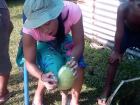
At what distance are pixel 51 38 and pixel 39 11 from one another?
52 centimetres

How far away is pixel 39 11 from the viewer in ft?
5.35

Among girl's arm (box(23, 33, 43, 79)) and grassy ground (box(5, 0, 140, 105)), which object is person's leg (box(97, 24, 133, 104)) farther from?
girl's arm (box(23, 33, 43, 79))

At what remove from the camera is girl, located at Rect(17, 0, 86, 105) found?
1.64 m

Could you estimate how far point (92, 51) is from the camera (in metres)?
3.65

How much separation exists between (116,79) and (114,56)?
64 cm

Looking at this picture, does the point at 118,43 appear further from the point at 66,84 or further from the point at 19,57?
the point at 19,57

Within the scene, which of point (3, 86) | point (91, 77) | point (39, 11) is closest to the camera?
point (39, 11)

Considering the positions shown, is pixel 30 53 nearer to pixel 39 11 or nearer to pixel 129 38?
pixel 39 11

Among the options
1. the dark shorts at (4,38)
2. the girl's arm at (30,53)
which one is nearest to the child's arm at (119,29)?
the girl's arm at (30,53)

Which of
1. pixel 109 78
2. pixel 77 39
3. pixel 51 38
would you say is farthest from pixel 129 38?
pixel 51 38

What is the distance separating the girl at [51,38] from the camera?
1642 mm

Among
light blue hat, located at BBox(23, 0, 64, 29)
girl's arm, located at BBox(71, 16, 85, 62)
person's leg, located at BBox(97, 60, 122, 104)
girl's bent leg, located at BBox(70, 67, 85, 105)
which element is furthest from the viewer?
person's leg, located at BBox(97, 60, 122, 104)

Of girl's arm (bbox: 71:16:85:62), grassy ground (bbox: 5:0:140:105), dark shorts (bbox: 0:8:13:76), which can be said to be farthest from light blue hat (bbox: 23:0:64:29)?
grassy ground (bbox: 5:0:140:105)

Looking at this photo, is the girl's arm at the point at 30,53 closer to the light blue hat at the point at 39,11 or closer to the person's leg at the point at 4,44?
the light blue hat at the point at 39,11
